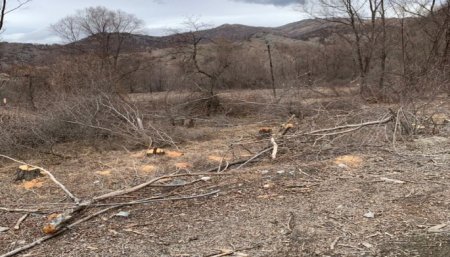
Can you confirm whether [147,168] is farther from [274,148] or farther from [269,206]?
[269,206]

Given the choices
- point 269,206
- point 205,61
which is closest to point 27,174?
point 269,206

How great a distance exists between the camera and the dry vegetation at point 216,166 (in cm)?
511

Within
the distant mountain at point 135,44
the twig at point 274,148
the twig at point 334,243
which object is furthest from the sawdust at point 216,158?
the distant mountain at point 135,44

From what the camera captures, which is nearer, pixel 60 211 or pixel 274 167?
pixel 60 211

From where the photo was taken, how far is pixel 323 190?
649cm

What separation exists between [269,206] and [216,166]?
7.63ft

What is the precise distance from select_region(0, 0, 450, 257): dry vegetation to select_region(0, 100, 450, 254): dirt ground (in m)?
0.02

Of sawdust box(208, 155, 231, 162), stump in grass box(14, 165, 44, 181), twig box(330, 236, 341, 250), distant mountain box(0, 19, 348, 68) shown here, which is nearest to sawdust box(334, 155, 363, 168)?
sawdust box(208, 155, 231, 162)

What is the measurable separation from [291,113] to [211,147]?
388cm

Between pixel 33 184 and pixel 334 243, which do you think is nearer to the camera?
pixel 334 243

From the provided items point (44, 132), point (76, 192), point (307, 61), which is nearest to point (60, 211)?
point (76, 192)

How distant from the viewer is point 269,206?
596 cm

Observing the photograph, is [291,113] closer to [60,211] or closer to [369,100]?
[369,100]

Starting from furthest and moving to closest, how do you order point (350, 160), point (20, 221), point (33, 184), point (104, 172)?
point (104, 172), point (350, 160), point (33, 184), point (20, 221)
